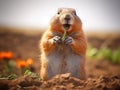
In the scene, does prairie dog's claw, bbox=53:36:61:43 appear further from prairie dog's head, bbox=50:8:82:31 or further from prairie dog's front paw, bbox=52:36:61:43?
prairie dog's head, bbox=50:8:82:31

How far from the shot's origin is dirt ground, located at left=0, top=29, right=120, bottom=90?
5.67m

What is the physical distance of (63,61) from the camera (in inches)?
272

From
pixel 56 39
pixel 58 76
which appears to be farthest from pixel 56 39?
pixel 58 76

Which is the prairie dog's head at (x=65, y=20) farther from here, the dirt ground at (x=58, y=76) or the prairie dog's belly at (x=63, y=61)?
the dirt ground at (x=58, y=76)

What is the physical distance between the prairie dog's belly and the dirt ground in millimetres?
506

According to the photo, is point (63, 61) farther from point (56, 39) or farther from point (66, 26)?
point (66, 26)

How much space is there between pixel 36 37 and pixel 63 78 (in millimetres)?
9270

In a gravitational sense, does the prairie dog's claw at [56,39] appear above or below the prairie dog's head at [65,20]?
below

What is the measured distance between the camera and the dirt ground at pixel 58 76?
567 centimetres

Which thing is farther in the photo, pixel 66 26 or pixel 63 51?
pixel 63 51

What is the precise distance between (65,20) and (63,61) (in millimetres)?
723

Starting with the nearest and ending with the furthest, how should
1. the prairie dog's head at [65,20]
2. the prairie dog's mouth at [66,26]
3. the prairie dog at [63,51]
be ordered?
the prairie dog's head at [65,20] < the prairie dog's mouth at [66,26] < the prairie dog at [63,51]

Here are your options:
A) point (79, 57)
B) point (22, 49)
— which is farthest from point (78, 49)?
point (22, 49)

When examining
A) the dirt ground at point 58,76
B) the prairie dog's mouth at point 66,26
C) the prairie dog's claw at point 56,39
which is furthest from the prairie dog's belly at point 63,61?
the dirt ground at point 58,76
